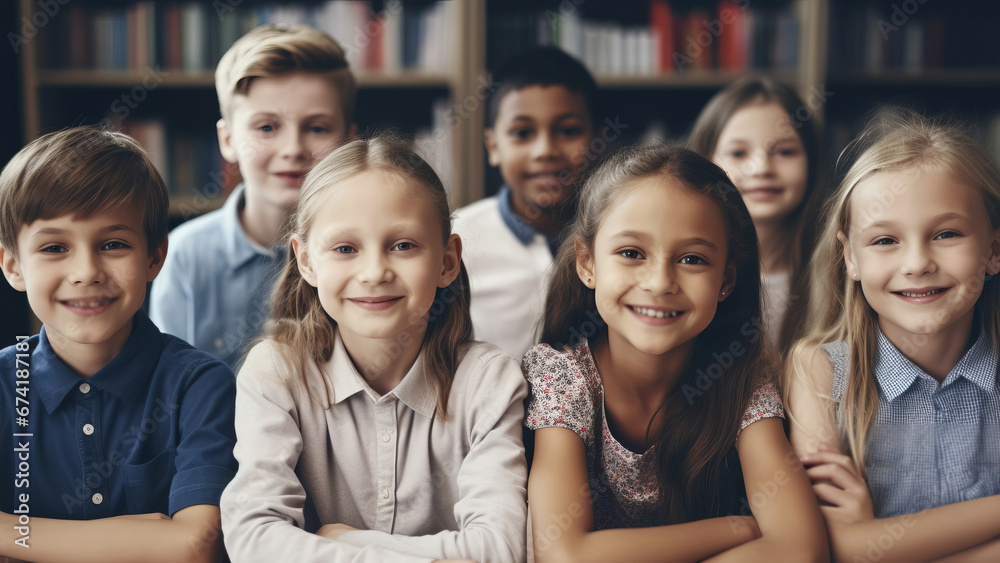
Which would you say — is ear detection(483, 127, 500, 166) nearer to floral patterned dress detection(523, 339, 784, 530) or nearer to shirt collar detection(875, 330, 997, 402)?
floral patterned dress detection(523, 339, 784, 530)

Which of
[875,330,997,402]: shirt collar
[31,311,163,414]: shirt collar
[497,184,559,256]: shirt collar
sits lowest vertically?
[875,330,997,402]: shirt collar

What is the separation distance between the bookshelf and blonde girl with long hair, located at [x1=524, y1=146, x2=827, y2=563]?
185 cm

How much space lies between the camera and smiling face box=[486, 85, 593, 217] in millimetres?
2064

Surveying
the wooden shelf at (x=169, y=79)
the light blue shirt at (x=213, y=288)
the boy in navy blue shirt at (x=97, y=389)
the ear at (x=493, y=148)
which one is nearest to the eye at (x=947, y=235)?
the boy in navy blue shirt at (x=97, y=389)

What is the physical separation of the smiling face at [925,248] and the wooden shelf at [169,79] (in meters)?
2.13

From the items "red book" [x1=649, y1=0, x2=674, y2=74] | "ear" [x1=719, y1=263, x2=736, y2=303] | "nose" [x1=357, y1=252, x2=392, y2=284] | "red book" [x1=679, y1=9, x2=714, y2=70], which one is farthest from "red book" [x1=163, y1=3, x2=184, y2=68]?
"ear" [x1=719, y1=263, x2=736, y2=303]

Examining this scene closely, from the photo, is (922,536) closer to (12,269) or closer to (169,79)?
(12,269)

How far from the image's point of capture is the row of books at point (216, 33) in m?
3.06

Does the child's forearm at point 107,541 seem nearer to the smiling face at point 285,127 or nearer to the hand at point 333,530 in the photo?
the hand at point 333,530

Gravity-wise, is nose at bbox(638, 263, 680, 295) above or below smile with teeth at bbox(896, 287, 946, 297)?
above

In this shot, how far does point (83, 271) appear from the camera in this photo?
1116 millimetres

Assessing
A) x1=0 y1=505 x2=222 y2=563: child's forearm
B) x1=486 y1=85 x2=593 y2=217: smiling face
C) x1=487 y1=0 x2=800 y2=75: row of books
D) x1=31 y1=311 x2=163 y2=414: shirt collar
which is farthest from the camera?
x1=487 y1=0 x2=800 y2=75: row of books

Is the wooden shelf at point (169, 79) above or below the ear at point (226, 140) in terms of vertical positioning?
above

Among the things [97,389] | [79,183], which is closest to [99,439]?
[97,389]
